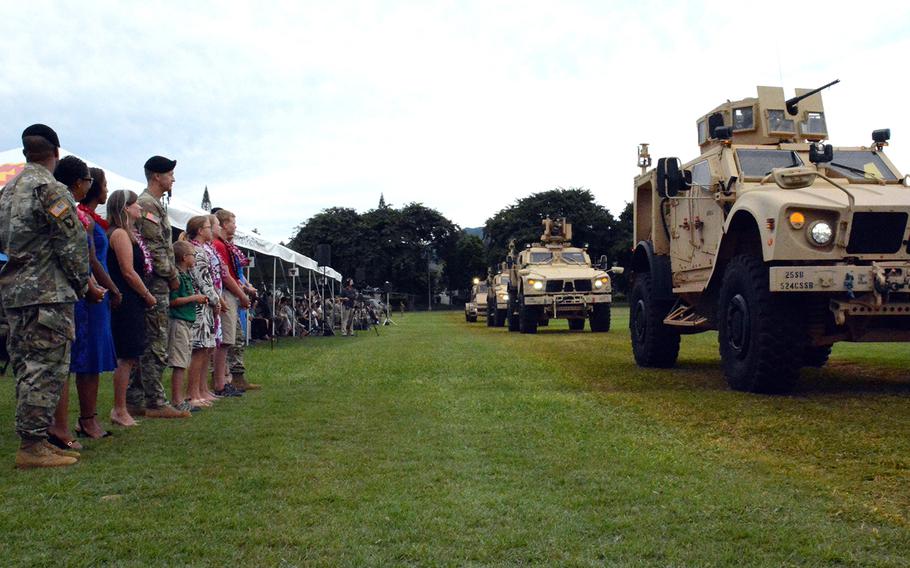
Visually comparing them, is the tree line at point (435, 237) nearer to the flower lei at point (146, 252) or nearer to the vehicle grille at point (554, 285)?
the vehicle grille at point (554, 285)

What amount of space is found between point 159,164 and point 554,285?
16.1 meters

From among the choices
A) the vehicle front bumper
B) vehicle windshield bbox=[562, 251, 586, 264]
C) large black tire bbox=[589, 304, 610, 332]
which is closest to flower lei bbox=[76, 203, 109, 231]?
the vehicle front bumper

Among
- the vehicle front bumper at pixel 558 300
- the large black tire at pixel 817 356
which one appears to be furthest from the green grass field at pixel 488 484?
the vehicle front bumper at pixel 558 300

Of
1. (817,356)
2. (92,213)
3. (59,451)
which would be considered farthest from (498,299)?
(59,451)

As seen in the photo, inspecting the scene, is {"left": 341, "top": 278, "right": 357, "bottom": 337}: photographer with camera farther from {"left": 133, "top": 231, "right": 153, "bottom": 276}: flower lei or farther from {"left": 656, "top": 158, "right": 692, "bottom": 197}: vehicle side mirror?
{"left": 133, "top": 231, "right": 153, "bottom": 276}: flower lei

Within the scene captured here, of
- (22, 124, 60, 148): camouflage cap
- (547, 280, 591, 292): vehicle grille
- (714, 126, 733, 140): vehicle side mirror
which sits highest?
(714, 126, 733, 140): vehicle side mirror

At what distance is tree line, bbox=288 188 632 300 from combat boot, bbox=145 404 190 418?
59798mm

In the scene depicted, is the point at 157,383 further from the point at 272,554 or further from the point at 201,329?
the point at 272,554

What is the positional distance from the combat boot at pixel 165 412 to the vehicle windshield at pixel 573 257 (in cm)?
1846

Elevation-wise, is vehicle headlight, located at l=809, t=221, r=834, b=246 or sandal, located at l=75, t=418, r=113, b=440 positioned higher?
vehicle headlight, located at l=809, t=221, r=834, b=246

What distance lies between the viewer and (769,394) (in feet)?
26.5

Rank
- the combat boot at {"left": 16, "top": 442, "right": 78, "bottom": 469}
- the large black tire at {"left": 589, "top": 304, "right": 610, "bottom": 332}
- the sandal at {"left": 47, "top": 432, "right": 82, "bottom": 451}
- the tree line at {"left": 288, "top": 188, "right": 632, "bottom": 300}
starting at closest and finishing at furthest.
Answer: the combat boot at {"left": 16, "top": 442, "right": 78, "bottom": 469}, the sandal at {"left": 47, "top": 432, "right": 82, "bottom": 451}, the large black tire at {"left": 589, "top": 304, "right": 610, "bottom": 332}, the tree line at {"left": 288, "top": 188, "right": 632, "bottom": 300}

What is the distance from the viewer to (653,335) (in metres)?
11.3

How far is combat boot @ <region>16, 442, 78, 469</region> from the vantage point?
509cm
